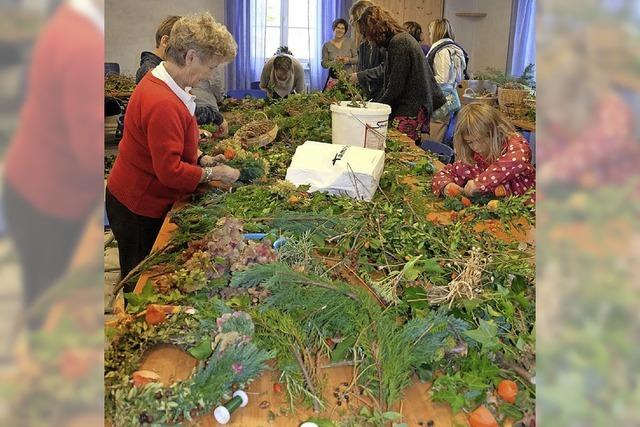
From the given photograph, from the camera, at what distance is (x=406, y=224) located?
209 centimetres

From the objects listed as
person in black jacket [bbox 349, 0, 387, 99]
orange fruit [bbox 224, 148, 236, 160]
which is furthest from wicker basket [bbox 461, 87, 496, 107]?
orange fruit [bbox 224, 148, 236, 160]

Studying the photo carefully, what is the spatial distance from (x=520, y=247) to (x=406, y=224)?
0.35m

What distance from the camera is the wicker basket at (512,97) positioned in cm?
641

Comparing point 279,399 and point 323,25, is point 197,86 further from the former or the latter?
point 323,25

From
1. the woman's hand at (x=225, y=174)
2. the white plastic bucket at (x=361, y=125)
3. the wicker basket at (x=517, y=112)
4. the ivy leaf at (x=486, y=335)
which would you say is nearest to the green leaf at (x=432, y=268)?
the ivy leaf at (x=486, y=335)

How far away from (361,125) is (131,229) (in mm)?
1129

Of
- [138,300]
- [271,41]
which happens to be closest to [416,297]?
[138,300]

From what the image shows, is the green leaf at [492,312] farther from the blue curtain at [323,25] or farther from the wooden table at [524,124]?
the blue curtain at [323,25]
